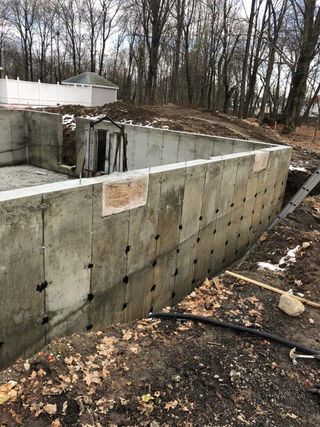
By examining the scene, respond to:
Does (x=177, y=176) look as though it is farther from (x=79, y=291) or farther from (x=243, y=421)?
(x=243, y=421)

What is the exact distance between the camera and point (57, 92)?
29672 millimetres

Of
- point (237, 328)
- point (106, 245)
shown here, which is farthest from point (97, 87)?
A: point (237, 328)

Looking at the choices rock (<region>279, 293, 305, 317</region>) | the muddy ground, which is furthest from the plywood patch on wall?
rock (<region>279, 293, 305, 317</region>)

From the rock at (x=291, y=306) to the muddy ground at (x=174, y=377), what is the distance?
73 mm

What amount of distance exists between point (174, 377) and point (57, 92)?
96.7 ft

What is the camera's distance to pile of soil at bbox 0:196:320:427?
3070 mm

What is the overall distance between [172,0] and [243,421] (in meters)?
32.9

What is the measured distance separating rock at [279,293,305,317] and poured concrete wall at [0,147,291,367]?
1.97 m

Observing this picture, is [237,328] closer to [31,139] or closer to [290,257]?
[290,257]

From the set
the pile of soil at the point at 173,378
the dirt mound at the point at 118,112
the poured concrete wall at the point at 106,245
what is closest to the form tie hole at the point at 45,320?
the poured concrete wall at the point at 106,245

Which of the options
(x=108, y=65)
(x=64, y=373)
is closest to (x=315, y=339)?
(x=64, y=373)

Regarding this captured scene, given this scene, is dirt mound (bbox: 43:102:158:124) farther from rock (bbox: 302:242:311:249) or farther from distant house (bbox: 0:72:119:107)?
rock (bbox: 302:242:311:249)

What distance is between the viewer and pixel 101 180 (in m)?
4.51

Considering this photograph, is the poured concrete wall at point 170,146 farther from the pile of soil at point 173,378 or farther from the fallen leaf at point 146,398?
the fallen leaf at point 146,398
